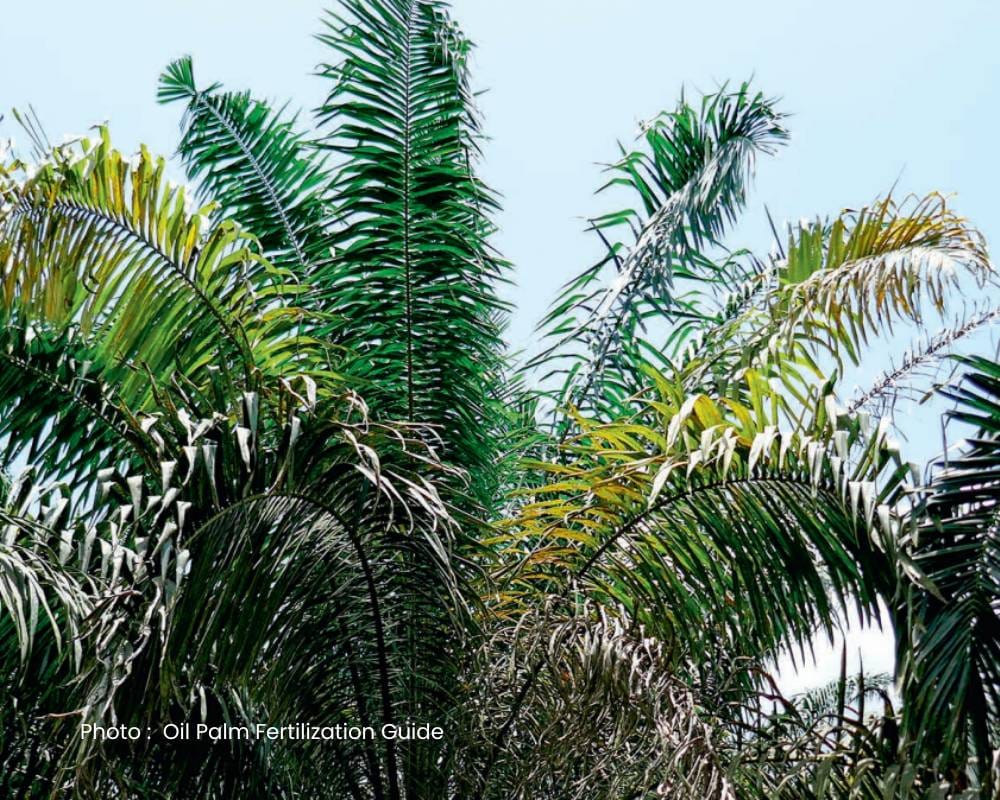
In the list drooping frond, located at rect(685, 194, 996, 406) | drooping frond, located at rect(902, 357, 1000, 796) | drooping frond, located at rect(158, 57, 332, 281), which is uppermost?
drooping frond, located at rect(158, 57, 332, 281)

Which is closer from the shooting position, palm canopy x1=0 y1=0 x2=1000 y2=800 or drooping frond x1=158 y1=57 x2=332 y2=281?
palm canopy x1=0 y1=0 x2=1000 y2=800

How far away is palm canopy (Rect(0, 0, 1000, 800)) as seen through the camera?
11.9ft

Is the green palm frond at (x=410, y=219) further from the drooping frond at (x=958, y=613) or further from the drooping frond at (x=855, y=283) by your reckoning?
the drooping frond at (x=958, y=613)

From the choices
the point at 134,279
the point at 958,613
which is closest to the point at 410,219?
the point at 134,279

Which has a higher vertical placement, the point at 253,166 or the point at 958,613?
the point at 253,166

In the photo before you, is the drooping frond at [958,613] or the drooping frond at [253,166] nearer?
the drooping frond at [958,613]

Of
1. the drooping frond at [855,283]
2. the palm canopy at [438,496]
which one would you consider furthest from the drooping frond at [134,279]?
the drooping frond at [855,283]

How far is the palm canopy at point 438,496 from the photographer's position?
3631 millimetres

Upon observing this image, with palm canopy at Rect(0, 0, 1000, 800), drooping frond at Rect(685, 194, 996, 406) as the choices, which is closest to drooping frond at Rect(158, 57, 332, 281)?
palm canopy at Rect(0, 0, 1000, 800)

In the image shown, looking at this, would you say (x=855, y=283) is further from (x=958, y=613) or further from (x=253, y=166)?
(x=253, y=166)

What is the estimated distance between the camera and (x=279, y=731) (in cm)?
476

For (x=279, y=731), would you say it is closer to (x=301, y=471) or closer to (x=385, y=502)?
(x=385, y=502)

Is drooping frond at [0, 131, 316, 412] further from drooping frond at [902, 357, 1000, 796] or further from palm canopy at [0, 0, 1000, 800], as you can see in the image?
drooping frond at [902, 357, 1000, 796]

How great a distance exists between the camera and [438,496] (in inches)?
162
